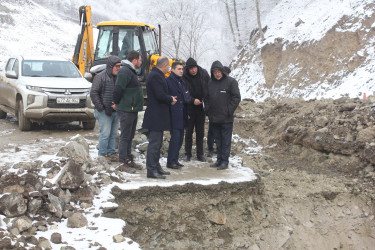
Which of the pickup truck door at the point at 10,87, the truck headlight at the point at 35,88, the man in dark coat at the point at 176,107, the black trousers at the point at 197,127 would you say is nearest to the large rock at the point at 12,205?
the man in dark coat at the point at 176,107

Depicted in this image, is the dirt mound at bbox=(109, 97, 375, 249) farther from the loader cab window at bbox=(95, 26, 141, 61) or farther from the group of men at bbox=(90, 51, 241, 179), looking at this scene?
the loader cab window at bbox=(95, 26, 141, 61)

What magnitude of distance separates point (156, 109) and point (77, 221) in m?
2.09

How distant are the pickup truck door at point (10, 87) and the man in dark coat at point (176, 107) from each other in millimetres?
5193

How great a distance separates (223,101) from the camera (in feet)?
22.7

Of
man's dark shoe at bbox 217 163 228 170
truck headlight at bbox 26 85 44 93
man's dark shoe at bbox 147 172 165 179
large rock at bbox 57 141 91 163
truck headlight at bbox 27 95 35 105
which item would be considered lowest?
man's dark shoe at bbox 147 172 165 179

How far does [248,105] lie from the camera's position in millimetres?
14000

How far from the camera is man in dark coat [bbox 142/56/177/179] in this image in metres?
5.98

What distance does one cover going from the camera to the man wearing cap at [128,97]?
244 inches

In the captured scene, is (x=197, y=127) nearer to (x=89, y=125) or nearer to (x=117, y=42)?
(x=89, y=125)

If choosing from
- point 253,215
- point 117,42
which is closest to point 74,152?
point 253,215

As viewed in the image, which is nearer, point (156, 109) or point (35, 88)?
point (156, 109)

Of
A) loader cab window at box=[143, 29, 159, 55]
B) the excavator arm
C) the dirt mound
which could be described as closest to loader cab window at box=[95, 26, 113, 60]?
the excavator arm

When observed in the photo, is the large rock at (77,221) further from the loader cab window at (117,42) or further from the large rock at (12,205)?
the loader cab window at (117,42)

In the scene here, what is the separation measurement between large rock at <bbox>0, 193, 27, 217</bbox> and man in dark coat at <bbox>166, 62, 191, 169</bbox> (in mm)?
2578
